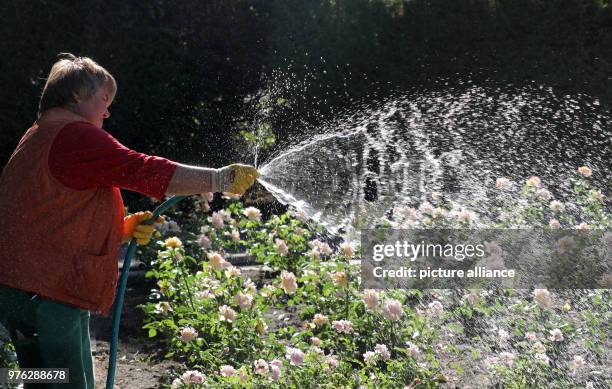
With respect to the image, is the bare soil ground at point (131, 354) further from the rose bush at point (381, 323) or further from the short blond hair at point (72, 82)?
the short blond hair at point (72, 82)

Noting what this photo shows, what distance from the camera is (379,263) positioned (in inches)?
144

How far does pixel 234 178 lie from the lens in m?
2.36

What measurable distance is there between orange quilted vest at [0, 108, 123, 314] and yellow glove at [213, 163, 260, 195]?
36cm

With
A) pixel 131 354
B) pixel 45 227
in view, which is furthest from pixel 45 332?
pixel 131 354

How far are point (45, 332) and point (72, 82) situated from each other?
718mm

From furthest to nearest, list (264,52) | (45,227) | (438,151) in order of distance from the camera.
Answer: (264,52) < (438,151) < (45,227)

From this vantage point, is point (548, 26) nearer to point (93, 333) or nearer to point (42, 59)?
point (42, 59)

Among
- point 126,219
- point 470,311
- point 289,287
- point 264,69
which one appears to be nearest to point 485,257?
point 470,311

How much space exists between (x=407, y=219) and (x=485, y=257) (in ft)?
1.46

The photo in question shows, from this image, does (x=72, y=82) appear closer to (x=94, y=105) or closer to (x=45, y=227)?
(x=94, y=105)

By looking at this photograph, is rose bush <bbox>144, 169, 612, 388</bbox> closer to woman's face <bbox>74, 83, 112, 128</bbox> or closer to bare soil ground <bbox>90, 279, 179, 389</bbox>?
bare soil ground <bbox>90, 279, 179, 389</bbox>

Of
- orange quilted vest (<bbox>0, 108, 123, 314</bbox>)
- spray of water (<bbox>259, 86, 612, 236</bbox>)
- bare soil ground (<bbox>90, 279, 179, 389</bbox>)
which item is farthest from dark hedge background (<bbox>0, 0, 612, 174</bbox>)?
orange quilted vest (<bbox>0, 108, 123, 314</bbox>)

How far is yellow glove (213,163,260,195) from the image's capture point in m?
2.33

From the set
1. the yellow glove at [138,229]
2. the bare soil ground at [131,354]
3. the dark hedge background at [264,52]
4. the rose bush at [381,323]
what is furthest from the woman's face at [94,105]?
the dark hedge background at [264,52]
